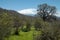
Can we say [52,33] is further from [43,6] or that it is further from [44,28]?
[43,6]

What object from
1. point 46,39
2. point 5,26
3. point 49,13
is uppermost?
point 49,13

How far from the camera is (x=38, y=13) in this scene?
358 feet

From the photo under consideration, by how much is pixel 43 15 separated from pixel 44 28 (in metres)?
81.9

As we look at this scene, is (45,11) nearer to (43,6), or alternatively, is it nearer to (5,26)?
(43,6)

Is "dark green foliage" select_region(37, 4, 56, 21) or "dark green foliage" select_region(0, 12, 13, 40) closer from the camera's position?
"dark green foliage" select_region(0, 12, 13, 40)

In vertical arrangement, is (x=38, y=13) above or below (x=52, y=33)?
above

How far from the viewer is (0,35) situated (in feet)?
103

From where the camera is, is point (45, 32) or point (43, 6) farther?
point (43, 6)

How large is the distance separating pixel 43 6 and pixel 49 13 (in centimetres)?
540

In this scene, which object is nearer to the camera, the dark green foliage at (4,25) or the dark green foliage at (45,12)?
the dark green foliage at (4,25)

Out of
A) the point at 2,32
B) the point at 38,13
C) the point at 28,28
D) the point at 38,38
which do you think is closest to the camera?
the point at 38,38

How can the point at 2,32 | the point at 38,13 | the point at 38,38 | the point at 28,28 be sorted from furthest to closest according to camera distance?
the point at 38,13 → the point at 28,28 → the point at 2,32 → the point at 38,38

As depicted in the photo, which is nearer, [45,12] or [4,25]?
[4,25]

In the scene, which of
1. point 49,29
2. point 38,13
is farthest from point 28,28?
point 49,29
